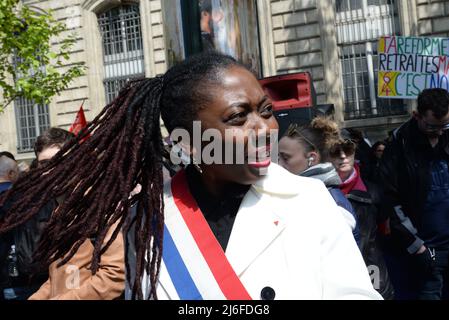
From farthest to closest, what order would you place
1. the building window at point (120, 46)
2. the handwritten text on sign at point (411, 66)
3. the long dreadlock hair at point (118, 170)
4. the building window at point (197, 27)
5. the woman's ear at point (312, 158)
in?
the building window at point (120, 46), the handwritten text on sign at point (411, 66), the building window at point (197, 27), the woman's ear at point (312, 158), the long dreadlock hair at point (118, 170)

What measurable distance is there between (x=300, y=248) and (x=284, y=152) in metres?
2.08

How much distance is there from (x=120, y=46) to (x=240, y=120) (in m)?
16.8

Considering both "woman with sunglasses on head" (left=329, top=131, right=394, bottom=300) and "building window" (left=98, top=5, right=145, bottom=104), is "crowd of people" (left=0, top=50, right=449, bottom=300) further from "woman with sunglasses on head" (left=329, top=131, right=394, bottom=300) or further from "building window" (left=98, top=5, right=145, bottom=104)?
"building window" (left=98, top=5, right=145, bottom=104)

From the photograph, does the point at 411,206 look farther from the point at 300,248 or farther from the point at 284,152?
the point at 300,248

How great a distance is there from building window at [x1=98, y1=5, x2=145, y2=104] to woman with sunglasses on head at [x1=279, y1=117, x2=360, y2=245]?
14.4 m

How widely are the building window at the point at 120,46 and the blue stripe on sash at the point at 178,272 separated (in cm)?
1626

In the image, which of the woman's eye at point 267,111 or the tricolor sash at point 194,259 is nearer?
the tricolor sash at point 194,259

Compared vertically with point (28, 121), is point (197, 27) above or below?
below

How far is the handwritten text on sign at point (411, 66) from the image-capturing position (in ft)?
24.7

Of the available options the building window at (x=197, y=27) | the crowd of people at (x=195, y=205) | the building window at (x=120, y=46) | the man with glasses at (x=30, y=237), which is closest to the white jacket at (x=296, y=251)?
the crowd of people at (x=195, y=205)

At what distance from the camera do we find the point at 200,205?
218 cm

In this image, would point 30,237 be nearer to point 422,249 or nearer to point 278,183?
point 278,183

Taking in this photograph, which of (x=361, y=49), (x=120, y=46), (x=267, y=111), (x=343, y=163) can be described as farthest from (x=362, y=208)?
(x=120, y=46)

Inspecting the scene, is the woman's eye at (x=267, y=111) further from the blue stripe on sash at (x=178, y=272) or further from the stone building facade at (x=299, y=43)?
the stone building facade at (x=299, y=43)
